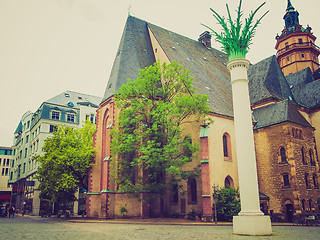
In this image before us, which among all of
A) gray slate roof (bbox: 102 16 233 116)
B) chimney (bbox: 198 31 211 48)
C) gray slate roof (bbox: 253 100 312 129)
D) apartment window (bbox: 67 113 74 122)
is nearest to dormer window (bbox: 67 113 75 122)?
apartment window (bbox: 67 113 74 122)

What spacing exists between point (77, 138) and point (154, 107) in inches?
502

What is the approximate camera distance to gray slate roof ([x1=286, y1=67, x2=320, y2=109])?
1398 inches

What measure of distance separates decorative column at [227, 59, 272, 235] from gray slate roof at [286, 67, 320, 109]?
22.0m

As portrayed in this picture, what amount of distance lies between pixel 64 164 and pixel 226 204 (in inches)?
604

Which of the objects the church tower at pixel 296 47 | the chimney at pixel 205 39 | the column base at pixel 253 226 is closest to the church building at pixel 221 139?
the chimney at pixel 205 39

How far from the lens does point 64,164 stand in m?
28.1

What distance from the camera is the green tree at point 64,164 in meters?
28.1

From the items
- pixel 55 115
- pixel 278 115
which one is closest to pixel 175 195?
pixel 278 115

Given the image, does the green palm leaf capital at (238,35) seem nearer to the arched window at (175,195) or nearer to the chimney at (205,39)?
the arched window at (175,195)

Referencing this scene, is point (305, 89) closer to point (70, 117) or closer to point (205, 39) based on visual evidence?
point (205, 39)

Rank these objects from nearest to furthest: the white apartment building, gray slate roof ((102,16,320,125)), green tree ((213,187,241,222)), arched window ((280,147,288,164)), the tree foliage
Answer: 1. the tree foliage
2. green tree ((213,187,241,222))
3. arched window ((280,147,288,164))
4. gray slate roof ((102,16,320,125))
5. the white apartment building

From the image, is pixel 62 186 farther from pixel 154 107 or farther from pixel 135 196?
pixel 154 107

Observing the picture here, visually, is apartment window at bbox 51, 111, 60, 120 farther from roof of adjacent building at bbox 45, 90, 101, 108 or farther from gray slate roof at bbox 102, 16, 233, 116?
gray slate roof at bbox 102, 16, 233, 116

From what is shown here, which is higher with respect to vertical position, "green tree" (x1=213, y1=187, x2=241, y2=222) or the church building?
the church building
